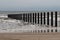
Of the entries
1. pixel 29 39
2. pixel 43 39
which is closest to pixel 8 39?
pixel 29 39

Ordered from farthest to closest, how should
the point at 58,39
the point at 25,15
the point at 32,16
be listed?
the point at 25,15 < the point at 32,16 < the point at 58,39

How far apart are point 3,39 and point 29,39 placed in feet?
2.99

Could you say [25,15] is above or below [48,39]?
below

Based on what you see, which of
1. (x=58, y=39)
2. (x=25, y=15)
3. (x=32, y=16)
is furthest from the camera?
(x=25, y=15)

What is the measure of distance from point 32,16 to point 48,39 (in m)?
23.0

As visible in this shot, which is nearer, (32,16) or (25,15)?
(32,16)

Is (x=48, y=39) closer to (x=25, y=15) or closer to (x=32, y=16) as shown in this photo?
(x=32, y=16)

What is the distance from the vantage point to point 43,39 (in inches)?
283

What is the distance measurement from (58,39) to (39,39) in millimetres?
658

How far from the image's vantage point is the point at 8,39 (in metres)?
7.34

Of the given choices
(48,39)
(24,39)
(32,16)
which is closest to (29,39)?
(24,39)

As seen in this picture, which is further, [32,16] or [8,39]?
[32,16]

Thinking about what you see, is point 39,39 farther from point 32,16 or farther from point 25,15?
point 25,15

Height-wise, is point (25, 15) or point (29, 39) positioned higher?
point (29, 39)
